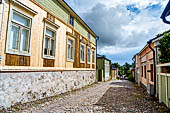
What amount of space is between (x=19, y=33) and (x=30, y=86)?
2475 millimetres

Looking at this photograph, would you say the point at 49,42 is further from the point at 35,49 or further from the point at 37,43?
the point at 35,49

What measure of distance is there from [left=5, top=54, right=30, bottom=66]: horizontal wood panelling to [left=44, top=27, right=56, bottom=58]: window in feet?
4.73

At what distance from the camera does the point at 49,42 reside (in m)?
7.70

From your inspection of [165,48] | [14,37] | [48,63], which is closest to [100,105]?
[48,63]

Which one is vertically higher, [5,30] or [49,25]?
[49,25]

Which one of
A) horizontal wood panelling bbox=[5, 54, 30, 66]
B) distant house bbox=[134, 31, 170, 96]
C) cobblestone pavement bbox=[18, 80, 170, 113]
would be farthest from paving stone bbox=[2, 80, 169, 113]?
horizontal wood panelling bbox=[5, 54, 30, 66]

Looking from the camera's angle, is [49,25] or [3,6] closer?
[3,6]

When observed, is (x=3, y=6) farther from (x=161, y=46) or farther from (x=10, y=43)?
(x=161, y=46)

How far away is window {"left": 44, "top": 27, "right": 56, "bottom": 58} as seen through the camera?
293 inches

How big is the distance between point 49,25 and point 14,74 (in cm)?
365

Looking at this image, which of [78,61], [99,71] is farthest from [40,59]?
[99,71]

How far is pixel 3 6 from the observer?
4.77 meters

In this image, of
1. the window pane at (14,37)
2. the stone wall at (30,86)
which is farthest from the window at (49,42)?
the window pane at (14,37)

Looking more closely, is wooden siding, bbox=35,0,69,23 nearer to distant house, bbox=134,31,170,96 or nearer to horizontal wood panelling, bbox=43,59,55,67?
horizontal wood panelling, bbox=43,59,55,67
